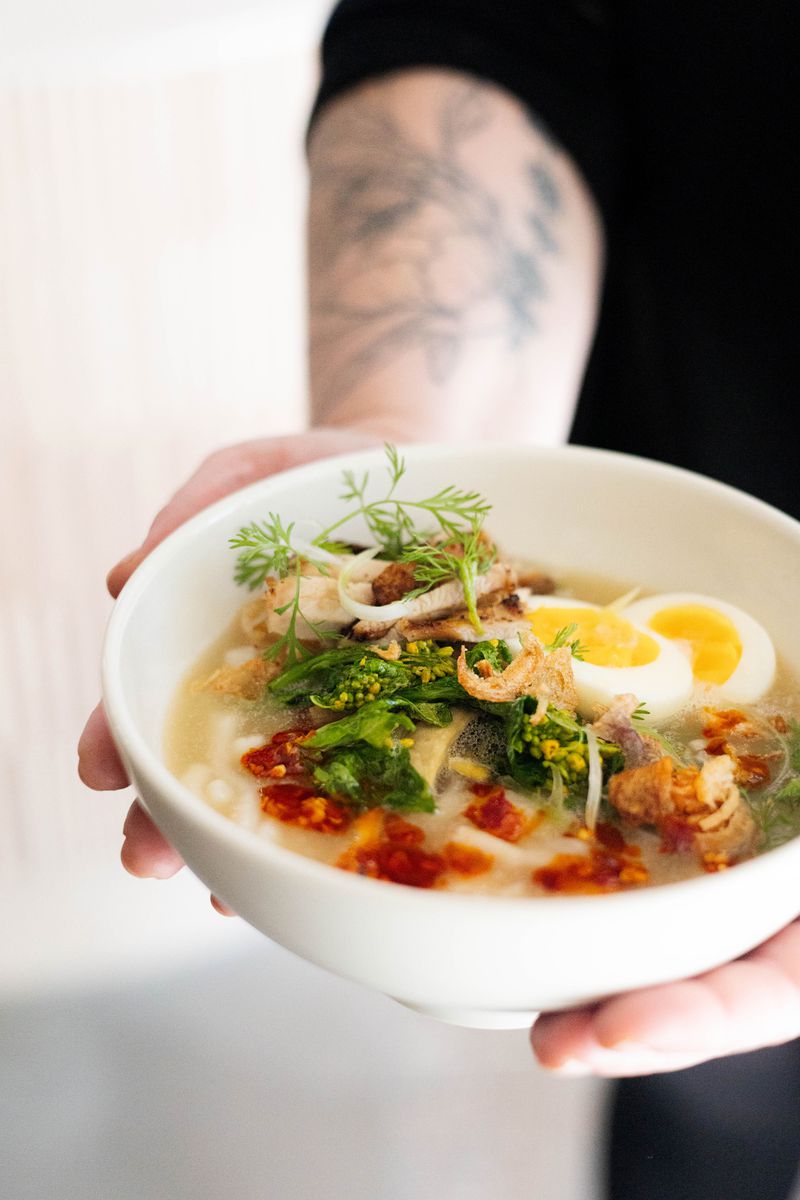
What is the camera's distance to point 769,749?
4.45 ft

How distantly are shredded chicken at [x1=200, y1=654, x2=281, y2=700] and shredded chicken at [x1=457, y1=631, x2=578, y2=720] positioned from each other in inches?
11.0

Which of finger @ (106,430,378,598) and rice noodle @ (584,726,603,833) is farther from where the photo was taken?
finger @ (106,430,378,598)

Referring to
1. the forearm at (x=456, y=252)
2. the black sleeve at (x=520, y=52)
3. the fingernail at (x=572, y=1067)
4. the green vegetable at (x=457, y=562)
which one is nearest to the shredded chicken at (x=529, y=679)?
the green vegetable at (x=457, y=562)

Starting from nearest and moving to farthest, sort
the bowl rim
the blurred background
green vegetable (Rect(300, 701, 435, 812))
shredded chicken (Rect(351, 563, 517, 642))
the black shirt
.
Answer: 1. the bowl rim
2. green vegetable (Rect(300, 701, 435, 812))
3. shredded chicken (Rect(351, 563, 517, 642))
4. the black shirt
5. the blurred background

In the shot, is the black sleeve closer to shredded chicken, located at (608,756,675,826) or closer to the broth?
the broth

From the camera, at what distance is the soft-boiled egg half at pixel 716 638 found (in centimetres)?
147

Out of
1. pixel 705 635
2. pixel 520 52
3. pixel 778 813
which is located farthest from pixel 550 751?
pixel 520 52

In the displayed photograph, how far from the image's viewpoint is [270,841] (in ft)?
3.77

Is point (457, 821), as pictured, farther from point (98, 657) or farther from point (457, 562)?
point (98, 657)

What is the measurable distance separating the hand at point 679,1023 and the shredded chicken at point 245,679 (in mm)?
576

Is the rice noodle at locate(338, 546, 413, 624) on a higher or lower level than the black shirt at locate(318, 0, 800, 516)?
lower

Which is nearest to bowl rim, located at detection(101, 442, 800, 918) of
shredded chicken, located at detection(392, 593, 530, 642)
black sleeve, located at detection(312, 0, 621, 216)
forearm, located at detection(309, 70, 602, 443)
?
shredded chicken, located at detection(392, 593, 530, 642)

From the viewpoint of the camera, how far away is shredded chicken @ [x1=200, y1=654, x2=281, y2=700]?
4.69 feet

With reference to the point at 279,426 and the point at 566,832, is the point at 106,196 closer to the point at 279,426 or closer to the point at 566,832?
the point at 279,426
